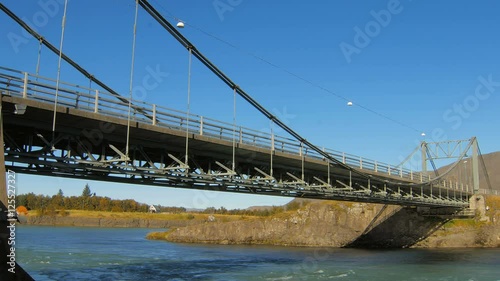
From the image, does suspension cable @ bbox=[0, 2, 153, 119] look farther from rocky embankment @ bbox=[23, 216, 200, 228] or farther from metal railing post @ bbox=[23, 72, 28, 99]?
rocky embankment @ bbox=[23, 216, 200, 228]

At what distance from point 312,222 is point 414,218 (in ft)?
54.7

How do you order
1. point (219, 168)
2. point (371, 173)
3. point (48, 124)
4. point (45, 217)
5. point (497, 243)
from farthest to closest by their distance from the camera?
point (45, 217) → point (497, 243) → point (371, 173) → point (219, 168) → point (48, 124)

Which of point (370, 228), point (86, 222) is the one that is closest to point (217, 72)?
point (370, 228)

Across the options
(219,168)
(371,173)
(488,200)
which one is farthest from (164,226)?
(219,168)

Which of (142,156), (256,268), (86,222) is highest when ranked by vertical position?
(142,156)

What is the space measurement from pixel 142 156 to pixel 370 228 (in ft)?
181

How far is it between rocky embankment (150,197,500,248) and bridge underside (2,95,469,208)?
1218 inches

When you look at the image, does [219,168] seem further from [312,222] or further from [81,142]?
[312,222]

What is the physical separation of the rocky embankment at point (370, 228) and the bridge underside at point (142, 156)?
1218 inches

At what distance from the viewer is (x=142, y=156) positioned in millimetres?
31453

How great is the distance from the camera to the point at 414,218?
78.0 metres

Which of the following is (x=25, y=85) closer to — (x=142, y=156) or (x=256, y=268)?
(x=142, y=156)

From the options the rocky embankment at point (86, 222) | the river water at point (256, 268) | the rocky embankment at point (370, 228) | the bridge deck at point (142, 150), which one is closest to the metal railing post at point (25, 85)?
the bridge deck at point (142, 150)

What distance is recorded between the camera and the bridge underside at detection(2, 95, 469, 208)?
2429cm
